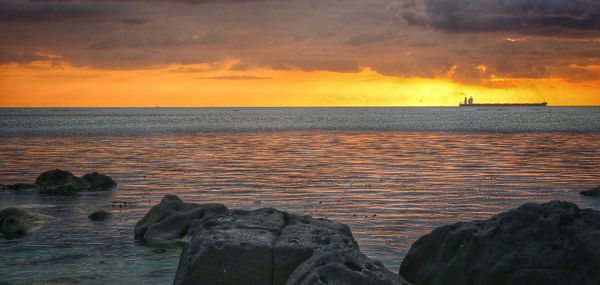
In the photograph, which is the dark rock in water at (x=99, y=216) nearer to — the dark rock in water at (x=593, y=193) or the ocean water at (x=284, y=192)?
the ocean water at (x=284, y=192)

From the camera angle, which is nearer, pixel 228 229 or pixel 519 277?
pixel 519 277

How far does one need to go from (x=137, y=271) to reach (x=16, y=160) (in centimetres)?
3840

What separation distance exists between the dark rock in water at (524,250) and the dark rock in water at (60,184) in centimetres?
2179

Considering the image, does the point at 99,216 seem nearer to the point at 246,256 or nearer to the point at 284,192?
the point at 284,192

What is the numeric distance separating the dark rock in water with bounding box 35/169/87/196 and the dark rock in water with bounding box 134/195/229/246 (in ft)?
36.4

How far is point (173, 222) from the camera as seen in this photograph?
1994 cm

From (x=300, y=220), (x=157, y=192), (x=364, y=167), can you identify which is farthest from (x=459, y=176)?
(x=300, y=220)

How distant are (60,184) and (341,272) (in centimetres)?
2461

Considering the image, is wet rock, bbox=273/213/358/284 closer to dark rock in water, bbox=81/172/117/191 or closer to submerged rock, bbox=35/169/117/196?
submerged rock, bbox=35/169/117/196

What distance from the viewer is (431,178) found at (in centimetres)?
3641

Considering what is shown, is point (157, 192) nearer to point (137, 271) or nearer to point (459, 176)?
point (137, 271)

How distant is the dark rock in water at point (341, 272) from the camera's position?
9.26 metres

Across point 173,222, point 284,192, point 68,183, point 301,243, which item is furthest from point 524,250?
point 68,183

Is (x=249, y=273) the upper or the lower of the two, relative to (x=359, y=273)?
lower
